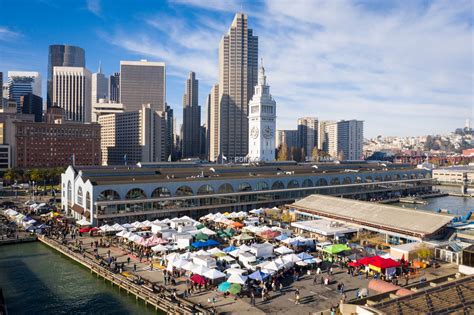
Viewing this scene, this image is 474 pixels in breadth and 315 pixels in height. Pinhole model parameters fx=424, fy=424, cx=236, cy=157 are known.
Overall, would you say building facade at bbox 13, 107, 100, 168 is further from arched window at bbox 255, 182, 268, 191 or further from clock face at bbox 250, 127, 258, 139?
arched window at bbox 255, 182, 268, 191

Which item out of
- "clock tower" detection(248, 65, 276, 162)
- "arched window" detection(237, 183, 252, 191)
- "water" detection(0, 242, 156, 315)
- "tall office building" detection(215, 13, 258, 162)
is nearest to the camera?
"water" detection(0, 242, 156, 315)

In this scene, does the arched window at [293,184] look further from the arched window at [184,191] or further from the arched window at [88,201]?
the arched window at [88,201]

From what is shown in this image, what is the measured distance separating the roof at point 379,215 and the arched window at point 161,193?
18.3m

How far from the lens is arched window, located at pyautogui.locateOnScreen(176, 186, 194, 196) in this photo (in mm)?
60594

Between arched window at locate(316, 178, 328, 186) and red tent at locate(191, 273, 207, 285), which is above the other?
arched window at locate(316, 178, 328, 186)

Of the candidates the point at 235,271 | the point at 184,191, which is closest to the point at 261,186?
the point at 184,191

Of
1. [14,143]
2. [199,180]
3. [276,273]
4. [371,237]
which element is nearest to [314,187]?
[199,180]

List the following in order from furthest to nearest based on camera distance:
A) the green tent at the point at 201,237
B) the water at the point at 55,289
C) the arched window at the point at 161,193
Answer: the arched window at the point at 161,193 → the green tent at the point at 201,237 → the water at the point at 55,289

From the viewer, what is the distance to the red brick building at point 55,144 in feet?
417

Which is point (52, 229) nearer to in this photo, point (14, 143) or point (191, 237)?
point (191, 237)

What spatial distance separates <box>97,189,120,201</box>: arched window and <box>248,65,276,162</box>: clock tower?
71967mm

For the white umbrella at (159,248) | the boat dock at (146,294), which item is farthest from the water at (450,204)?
the boat dock at (146,294)

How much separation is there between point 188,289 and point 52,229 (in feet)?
92.2

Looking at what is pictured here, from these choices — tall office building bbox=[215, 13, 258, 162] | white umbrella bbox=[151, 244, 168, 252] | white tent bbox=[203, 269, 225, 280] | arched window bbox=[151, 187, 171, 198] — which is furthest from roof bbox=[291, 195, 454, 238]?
tall office building bbox=[215, 13, 258, 162]
